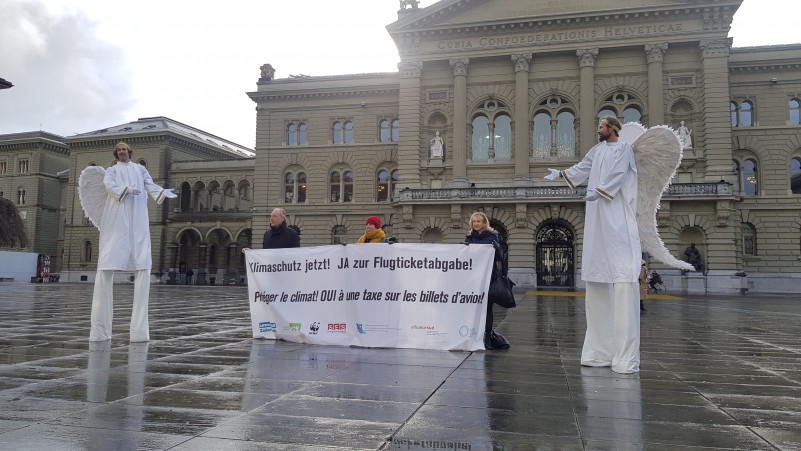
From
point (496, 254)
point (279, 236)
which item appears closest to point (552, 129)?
point (279, 236)

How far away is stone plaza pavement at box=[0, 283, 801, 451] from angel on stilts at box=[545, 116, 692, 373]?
431mm

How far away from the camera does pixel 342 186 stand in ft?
142

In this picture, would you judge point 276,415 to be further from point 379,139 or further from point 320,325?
point 379,139

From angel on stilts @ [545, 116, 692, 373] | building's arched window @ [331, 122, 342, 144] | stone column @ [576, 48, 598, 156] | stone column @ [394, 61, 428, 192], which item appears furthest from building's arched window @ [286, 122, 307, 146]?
angel on stilts @ [545, 116, 692, 373]

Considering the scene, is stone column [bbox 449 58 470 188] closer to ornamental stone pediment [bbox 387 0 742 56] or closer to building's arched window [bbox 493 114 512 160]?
ornamental stone pediment [bbox 387 0 742 56]

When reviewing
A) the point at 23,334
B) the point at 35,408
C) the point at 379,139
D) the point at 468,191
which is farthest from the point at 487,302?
the point at 379,139

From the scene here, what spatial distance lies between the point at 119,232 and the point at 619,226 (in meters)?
6.41

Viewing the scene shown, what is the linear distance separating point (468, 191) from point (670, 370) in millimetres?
29691

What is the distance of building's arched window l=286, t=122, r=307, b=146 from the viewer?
145ft

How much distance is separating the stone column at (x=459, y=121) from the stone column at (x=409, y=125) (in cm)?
243

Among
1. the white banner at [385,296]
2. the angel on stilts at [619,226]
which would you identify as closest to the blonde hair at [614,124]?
the angel on stilts at [619,226]

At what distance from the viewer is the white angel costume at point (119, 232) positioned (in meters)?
7.59

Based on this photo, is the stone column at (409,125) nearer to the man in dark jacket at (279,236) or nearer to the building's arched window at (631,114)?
the building's arched window at (631,114)

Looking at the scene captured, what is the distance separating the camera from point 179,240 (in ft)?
161
